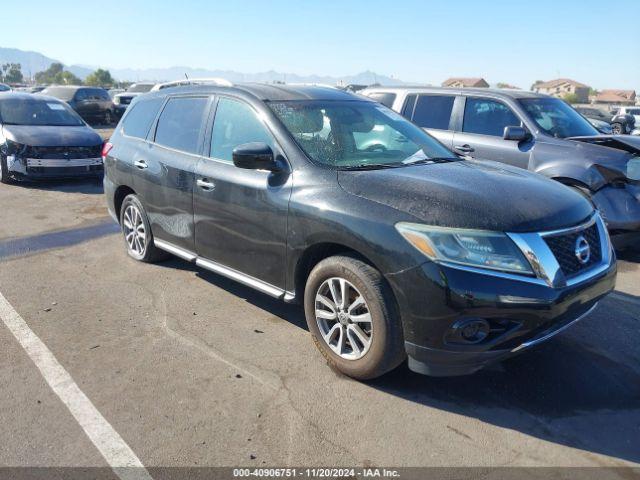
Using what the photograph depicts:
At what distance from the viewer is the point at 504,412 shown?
10.2ft

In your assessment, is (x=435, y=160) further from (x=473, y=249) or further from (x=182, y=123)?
(x=182, y=123)

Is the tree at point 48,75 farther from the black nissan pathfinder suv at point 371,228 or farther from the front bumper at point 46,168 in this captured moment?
the black nissan pathfinder suv at point 371,228

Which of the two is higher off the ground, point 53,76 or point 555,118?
point 555,118

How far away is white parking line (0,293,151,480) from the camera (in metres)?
2.66

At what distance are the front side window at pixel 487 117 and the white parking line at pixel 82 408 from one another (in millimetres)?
5614

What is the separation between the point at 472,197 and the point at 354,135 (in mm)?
1304

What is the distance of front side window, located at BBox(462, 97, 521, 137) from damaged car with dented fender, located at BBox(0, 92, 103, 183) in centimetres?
658

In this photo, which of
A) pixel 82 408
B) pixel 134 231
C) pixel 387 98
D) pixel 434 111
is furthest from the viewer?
pixel 387 98

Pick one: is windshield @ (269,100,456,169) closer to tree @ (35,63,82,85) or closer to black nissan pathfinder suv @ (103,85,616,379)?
black nissan pathfinder suv @ (103,85,616,379)

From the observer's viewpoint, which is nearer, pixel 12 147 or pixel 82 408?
pixel 82 408

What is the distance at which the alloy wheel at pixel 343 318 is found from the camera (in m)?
3.30

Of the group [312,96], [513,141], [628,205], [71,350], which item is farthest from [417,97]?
[71,350]

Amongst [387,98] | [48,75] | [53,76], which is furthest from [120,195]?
[48,75]

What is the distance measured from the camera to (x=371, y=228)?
3.11 metres
